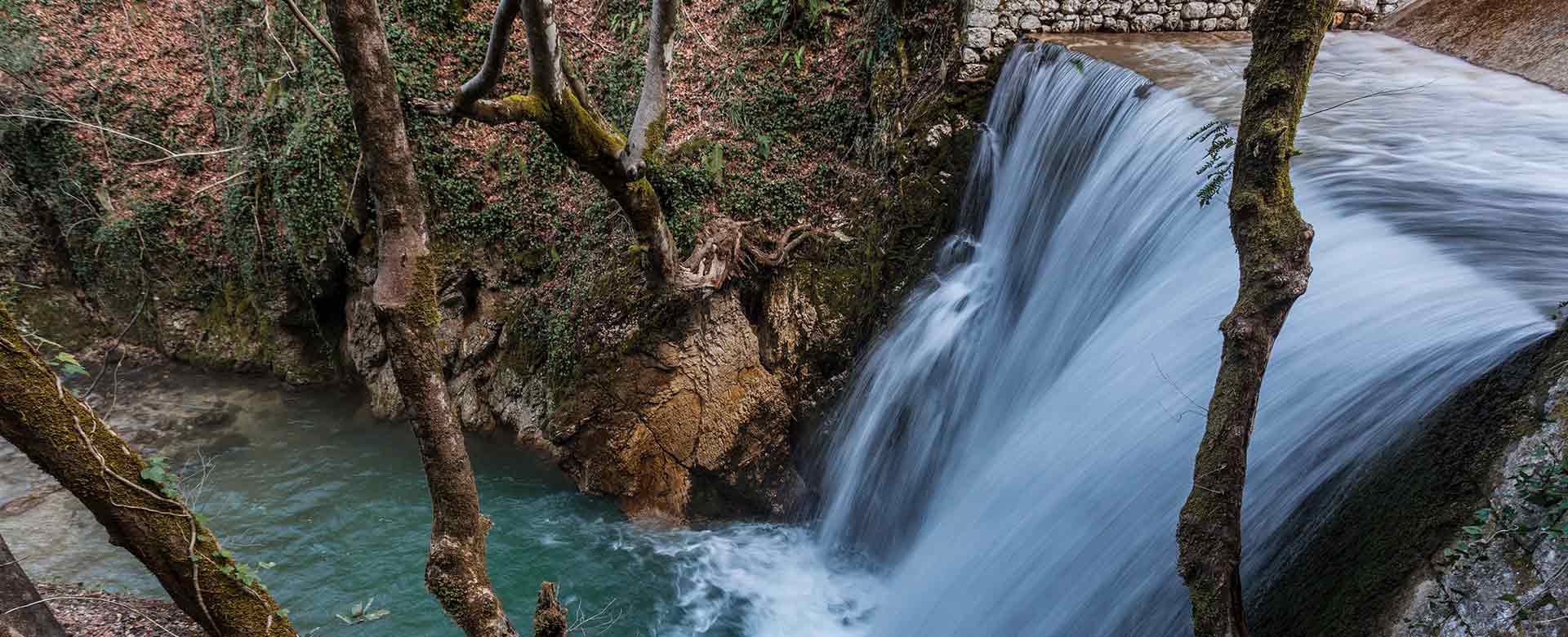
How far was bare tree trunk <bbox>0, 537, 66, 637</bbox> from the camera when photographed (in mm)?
3539

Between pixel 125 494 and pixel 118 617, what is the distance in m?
2.17

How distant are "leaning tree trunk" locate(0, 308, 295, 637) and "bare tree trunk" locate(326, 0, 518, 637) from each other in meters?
0.97

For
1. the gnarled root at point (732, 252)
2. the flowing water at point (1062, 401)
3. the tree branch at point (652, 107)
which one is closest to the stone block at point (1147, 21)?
the flowing water at point (1062, 401)

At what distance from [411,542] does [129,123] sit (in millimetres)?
7188

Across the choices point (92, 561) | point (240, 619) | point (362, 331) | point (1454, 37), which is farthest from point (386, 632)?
point (1454, 37)

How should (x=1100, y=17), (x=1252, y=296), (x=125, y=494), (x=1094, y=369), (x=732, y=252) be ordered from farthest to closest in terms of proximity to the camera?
(x=1100, y=17)
(x=732, y=252)
(x=1094, y=369)
(x=125, y=494)
(x=1252, y=296)

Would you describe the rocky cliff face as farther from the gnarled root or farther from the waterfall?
the gnarled root

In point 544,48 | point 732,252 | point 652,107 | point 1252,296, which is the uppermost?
point 544,48

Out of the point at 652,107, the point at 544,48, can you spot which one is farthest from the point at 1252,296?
the point at 652,107

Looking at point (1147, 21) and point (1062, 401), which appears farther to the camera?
point (1147, 21)

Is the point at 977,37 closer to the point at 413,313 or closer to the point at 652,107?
the point at 652,107

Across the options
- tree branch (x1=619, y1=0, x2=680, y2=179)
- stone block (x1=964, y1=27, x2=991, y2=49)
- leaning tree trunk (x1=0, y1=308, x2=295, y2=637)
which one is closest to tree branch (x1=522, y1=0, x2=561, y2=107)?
tree branch (x1=619, y1=0, x2=680, y2=179)

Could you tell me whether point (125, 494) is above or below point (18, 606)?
above

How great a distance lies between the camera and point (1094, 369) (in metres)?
4.96
